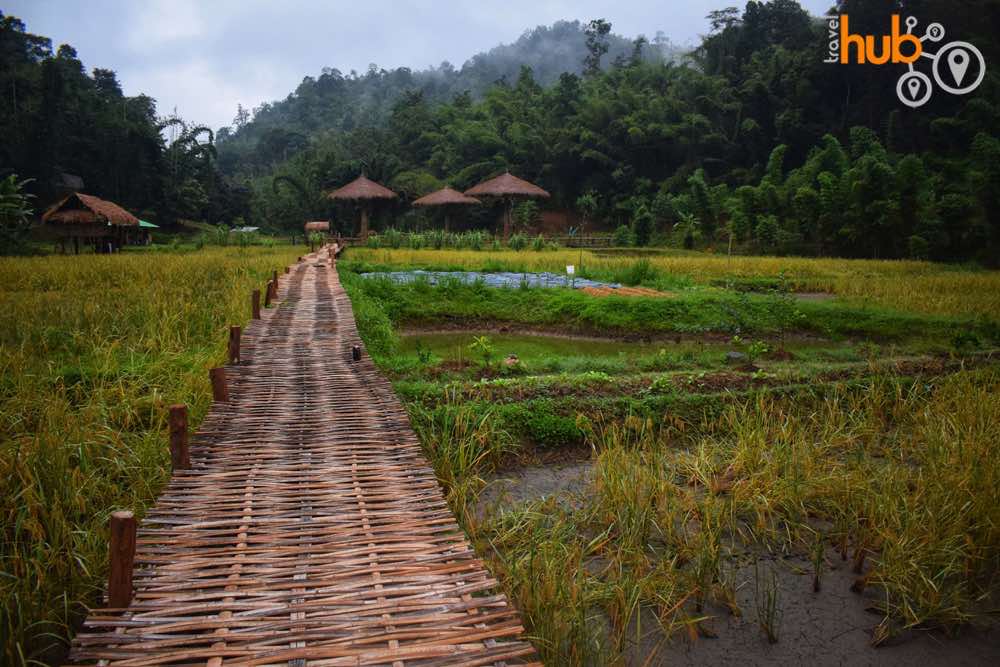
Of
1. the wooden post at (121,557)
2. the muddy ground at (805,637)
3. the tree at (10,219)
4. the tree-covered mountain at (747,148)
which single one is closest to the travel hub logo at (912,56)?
the tree-covered mountain at (747,148)

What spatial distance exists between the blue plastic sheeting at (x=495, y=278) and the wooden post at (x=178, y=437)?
25.0 feet

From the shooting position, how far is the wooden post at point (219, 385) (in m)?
3.71

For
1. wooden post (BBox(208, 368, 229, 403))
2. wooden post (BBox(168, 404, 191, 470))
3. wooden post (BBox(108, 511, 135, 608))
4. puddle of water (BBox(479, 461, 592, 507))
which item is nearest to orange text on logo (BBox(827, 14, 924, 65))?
puddle of water (BBox(479, 461, 592, 507))

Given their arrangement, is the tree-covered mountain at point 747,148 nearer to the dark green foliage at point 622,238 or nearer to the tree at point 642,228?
the tree at point 642,228

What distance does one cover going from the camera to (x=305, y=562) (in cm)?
227

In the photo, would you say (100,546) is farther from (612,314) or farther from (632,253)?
(632,253)

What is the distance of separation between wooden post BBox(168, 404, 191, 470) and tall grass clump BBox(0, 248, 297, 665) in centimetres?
39

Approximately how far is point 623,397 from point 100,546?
367cm

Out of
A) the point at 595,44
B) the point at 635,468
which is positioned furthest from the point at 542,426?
the point at 595,44

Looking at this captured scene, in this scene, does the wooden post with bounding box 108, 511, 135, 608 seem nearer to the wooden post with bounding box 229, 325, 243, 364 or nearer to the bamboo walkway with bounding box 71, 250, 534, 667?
the bamboo walkway with bounding box 71, 250, 534, 667

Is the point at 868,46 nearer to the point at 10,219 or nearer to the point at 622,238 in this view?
the point at 622,238

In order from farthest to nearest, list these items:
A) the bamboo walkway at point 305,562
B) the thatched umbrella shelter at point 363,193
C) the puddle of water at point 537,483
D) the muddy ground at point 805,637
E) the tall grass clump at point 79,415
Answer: the thatched umbrella shelter at point 363,193 < the puddle of water at point 537,483 < the muddy ground at point 805,637 < the tall grass clump at point 79,415 < the bamboo walkway at point 305,562

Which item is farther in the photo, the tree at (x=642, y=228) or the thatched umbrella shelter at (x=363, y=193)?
the thatched umbrella shelter at (x=363, y=193)

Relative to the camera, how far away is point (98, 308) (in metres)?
6.46
